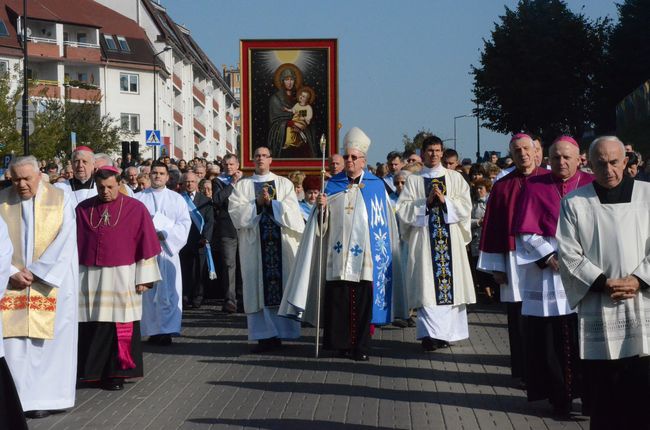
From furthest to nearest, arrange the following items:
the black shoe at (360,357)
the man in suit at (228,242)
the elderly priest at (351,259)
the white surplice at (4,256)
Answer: the man in suit at (228,242) < the elderly priest at (351,259) < the black shoe at (360,357) < the white surplice at (4,256)

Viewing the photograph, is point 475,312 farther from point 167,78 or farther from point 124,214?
point 167,78

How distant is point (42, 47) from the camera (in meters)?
76.4

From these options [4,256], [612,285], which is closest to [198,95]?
[4,256]

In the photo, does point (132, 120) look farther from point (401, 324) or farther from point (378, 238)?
point (378, 238)

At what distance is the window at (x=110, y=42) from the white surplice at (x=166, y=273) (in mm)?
68278

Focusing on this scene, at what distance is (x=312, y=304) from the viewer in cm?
1298

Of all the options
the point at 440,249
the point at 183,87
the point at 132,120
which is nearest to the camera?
the point at 440,249

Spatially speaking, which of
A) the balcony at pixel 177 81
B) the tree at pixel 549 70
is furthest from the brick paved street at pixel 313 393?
the balcony at pixel 177 81

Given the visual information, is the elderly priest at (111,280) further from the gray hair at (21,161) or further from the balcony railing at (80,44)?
the balcony railing at (80,44)

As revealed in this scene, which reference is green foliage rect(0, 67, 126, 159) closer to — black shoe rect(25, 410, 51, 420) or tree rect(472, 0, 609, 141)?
tree rect(472, 0, 609, 141)

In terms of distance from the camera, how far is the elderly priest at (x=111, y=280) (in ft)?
35.6

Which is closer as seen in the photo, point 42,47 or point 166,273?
point 166,273

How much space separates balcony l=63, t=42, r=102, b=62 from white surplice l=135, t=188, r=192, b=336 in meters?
65.4

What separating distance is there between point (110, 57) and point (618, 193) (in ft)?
247
